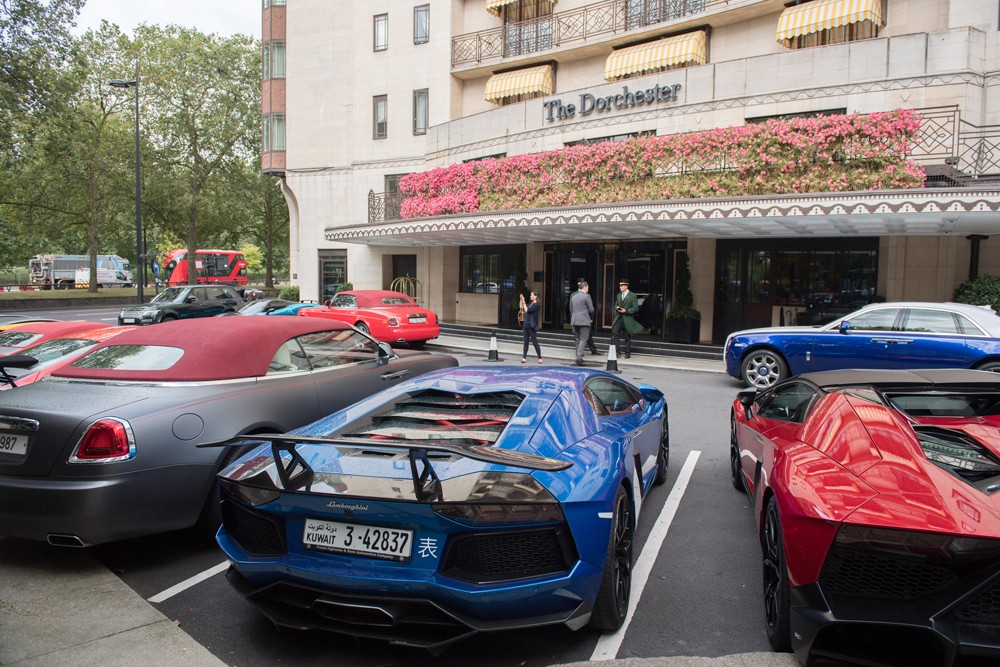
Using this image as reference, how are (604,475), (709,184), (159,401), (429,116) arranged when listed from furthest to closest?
(429,116)
(709,184)
(159,401)
(604,475)

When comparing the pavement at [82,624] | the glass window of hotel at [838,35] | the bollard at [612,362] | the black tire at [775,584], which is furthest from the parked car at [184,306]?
the black tire at [775,584]

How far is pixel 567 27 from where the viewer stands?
24141 millimetres

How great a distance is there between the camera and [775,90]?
1817 cm

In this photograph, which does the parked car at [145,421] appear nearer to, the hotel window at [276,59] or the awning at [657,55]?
the awning at [657,55]

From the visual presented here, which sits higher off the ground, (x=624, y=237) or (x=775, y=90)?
(x=775, y=90)

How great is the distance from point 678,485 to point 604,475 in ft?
10.0

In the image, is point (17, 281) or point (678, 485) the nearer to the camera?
point (678, 485)

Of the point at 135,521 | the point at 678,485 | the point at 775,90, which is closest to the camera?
the point at 135,521

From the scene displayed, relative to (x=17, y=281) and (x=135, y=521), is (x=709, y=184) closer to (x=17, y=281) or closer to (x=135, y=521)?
(x=135, y=521)

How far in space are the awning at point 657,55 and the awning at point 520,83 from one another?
247 cm

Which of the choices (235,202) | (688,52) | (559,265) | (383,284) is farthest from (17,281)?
(688,52)

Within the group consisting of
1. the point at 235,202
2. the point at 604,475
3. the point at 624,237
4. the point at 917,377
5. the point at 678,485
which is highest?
the point at 235,202

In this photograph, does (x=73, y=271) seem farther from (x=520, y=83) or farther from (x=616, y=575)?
(x=616, y=575)

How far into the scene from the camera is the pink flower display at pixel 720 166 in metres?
14.4
